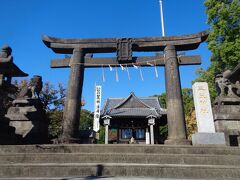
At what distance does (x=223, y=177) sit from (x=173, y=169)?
4.00 feet

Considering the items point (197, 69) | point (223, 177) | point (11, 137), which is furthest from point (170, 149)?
point (197, 69)

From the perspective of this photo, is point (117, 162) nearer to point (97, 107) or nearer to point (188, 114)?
point (97, 107)

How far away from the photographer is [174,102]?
28.5ft

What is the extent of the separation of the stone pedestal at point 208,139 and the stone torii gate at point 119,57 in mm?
1893

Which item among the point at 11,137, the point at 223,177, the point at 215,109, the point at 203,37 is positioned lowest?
the point at 223,177

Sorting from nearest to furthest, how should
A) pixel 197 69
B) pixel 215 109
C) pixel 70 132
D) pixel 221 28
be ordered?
pixel 70 132 → pixel 215 109 → pixel 221 28 → pixel 197 69

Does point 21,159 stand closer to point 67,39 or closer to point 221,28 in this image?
point 67,39

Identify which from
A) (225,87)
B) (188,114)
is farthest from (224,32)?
(188,114)

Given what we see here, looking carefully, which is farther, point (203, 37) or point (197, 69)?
point (197, 69)

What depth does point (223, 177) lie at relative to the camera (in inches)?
187

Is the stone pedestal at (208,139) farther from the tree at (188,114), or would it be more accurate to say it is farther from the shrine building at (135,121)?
the tree at (188,114)

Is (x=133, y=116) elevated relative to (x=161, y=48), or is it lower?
lower

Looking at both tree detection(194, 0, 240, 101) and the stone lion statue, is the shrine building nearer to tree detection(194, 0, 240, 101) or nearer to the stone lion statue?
tree detection(194, 0, 240, 101)

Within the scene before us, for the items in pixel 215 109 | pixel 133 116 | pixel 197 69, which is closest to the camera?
pixel 215 109
